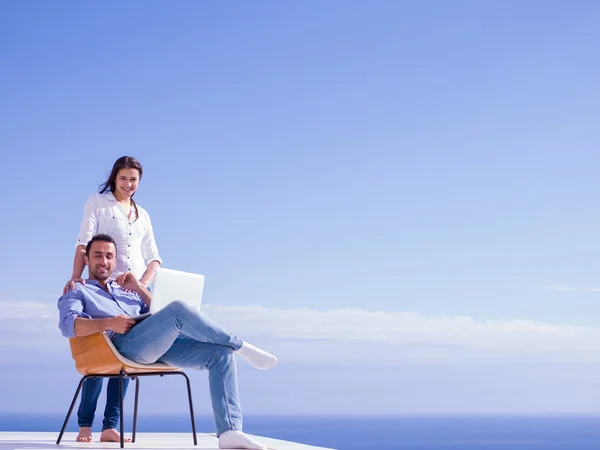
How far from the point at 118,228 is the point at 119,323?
3.29 ft

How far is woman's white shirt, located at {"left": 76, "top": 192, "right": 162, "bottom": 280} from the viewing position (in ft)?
14.0

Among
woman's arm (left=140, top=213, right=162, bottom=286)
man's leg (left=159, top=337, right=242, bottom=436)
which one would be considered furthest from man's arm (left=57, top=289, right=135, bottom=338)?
woman's arm (left=140, top=213, right=162, bottom=286)

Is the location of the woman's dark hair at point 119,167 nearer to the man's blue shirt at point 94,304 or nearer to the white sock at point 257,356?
the man's blue shirt at point 94,304

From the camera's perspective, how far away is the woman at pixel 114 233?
415cm

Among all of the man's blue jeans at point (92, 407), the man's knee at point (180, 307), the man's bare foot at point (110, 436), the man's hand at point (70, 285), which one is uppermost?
the man's hand at point (70, 285)

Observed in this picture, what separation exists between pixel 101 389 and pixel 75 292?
83 cm

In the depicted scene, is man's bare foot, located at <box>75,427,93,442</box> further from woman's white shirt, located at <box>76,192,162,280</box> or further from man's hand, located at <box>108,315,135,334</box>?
man's hand, located at <box>108,315,135,334</box>

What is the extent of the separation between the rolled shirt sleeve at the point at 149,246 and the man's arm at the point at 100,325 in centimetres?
110

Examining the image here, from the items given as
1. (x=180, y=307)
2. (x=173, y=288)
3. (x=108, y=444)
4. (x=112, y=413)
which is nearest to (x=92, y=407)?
(x=112, y=413)

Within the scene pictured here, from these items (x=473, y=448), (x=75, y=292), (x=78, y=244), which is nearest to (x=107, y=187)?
(x=78, y=244)

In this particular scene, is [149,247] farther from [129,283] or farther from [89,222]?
Result: [129,283]

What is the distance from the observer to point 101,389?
4180 mm

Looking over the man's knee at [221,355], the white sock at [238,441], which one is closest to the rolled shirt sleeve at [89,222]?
the man's knee at [221,355]

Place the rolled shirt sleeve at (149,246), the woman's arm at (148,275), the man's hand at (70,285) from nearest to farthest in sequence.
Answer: the man's hand at (70,285), the woman's arm at (148,275), the rolled shirt sleeve at (149,246)
